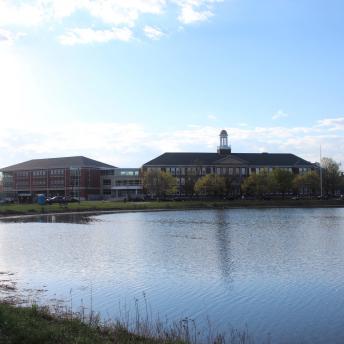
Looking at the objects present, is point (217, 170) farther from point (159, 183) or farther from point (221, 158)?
A: point (159, 183)

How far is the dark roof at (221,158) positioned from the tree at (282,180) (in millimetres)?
27784

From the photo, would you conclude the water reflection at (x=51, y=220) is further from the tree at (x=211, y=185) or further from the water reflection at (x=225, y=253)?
the tree at (x=211, y=185)

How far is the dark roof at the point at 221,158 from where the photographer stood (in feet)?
568

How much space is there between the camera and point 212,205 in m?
122

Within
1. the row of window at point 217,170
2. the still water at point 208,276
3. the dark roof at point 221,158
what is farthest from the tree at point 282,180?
the still water at point 208,276

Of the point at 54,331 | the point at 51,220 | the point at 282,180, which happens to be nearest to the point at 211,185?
the point at 282,180

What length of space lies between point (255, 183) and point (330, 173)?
22635mm

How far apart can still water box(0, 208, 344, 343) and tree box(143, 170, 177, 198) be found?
100474 mm

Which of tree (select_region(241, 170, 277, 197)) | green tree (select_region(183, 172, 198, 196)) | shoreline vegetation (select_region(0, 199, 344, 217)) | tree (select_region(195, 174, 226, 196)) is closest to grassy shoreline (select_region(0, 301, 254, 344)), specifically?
shoreline vegetation (select_region(0, 199, 344, 217))

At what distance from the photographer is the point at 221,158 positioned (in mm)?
177125

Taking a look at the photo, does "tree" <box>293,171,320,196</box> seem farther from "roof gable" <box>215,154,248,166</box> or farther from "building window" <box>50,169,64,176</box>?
"building window" <box>50,169,64,176</box>

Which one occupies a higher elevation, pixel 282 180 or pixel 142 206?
pixel 282 180

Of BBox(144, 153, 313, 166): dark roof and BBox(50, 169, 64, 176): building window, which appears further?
BBox(50, 169, 64, 176): building window

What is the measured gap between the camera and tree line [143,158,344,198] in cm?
14712
